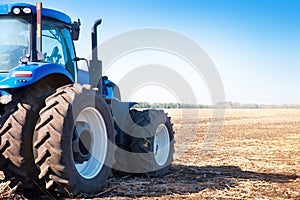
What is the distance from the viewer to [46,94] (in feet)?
15.6

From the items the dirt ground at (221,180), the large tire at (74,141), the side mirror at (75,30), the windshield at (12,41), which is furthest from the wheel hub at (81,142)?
the side mirror at (75,30)

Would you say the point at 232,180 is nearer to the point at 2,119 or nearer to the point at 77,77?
the point at 77,77

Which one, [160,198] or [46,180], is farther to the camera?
[160,198]

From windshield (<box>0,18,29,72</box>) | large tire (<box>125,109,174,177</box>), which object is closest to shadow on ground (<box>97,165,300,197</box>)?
large tire (<box>125,109,174,177</box>)

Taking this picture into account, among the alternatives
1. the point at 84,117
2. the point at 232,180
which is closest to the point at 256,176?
the point at 232,180

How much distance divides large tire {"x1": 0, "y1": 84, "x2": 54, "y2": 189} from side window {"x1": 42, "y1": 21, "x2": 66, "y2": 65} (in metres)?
1.20

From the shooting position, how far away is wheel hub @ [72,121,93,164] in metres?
4.81

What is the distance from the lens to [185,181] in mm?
6336

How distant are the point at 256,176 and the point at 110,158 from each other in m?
2.75

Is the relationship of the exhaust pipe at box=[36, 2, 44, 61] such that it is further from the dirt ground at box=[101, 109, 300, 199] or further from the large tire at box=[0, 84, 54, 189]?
the dirt ground at box=[101, 109, 300, 199]

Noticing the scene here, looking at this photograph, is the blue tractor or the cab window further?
Result: the cab window

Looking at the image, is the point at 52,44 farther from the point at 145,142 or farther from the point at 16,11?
the point at 145,142

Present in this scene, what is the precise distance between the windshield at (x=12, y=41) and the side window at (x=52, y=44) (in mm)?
361

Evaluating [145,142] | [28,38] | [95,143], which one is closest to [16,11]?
[28,38]
